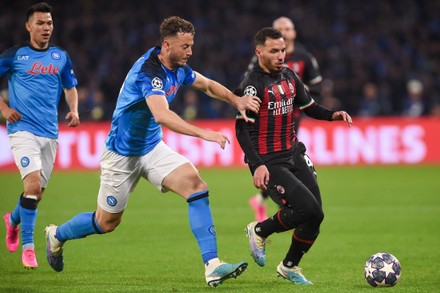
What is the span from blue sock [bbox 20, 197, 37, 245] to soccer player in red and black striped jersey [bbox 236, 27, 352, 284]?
2201 mm

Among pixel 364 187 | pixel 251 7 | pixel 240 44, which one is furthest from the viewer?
pixel 251 7

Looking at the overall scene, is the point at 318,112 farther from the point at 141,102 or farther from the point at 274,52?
the point at 141,102

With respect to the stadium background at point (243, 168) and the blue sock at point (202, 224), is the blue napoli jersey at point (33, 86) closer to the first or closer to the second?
the stadium background at point (243, 168)

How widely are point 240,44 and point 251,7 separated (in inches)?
97.2

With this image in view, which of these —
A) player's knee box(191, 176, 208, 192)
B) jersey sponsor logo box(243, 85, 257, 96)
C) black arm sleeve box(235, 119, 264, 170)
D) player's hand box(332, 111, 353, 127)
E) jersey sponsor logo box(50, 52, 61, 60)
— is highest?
jersey sponsor logo box(50, 52, 61, 60)

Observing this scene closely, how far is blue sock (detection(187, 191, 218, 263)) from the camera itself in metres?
6.73

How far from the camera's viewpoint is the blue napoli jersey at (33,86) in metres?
8.35

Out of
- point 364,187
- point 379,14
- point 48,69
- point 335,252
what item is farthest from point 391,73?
point 48,69

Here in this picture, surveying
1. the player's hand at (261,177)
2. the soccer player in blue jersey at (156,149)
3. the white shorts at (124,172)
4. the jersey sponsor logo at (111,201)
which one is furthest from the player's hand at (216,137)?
the jersey sponsor logo at (111,201)

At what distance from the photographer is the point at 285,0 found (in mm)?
26891

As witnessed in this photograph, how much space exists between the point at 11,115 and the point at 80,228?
1.43m

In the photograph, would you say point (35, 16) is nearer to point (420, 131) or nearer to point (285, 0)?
point (420, 131)

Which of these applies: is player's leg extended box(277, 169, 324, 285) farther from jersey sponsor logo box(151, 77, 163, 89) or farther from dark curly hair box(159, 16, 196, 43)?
dark curly hair box(159, 16, 196, 43)

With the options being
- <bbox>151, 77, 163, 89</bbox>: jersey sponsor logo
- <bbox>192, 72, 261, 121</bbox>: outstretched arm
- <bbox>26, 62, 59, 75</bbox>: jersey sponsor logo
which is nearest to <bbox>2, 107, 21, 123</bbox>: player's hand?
<bbox>26, 62, 59, 75</bbox>: jersey sponsor logo
